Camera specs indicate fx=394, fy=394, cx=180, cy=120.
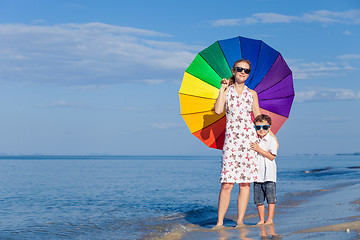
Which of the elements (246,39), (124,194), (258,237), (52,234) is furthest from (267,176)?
(124,194)

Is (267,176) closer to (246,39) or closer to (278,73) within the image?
(278,73)

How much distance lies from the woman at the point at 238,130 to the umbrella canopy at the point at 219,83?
345 mm

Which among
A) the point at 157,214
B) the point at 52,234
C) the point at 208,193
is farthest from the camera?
the point at 208,193

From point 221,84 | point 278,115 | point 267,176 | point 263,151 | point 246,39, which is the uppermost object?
point 246,39

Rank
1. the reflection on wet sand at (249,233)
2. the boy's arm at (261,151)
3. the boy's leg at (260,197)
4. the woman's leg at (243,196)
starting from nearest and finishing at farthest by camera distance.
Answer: the reflection on wet sand at (249,233)
the boy's arm at (261,151)
the woman's leg at (243,196)
the boy's leg at (260,197)

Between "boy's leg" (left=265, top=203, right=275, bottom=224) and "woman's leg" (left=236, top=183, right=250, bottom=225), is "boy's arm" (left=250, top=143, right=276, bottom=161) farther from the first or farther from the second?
"boy's leg" (left=265, top=203, right=275, bottom=224)

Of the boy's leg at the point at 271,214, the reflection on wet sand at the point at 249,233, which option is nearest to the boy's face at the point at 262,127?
the boy's leg at the point at 271,214

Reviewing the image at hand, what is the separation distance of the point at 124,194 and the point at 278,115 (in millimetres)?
8942

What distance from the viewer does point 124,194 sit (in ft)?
45.0

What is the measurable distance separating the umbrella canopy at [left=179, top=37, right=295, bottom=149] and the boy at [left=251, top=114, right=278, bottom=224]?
47 cm

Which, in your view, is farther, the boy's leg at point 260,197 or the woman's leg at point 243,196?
the boy's leg at point 260,197

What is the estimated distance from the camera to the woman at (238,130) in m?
5.37

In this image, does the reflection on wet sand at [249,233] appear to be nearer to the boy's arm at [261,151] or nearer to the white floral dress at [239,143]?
the white floral dress at [239,143]

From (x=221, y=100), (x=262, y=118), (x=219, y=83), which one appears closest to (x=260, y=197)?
(x=262, y=118)
